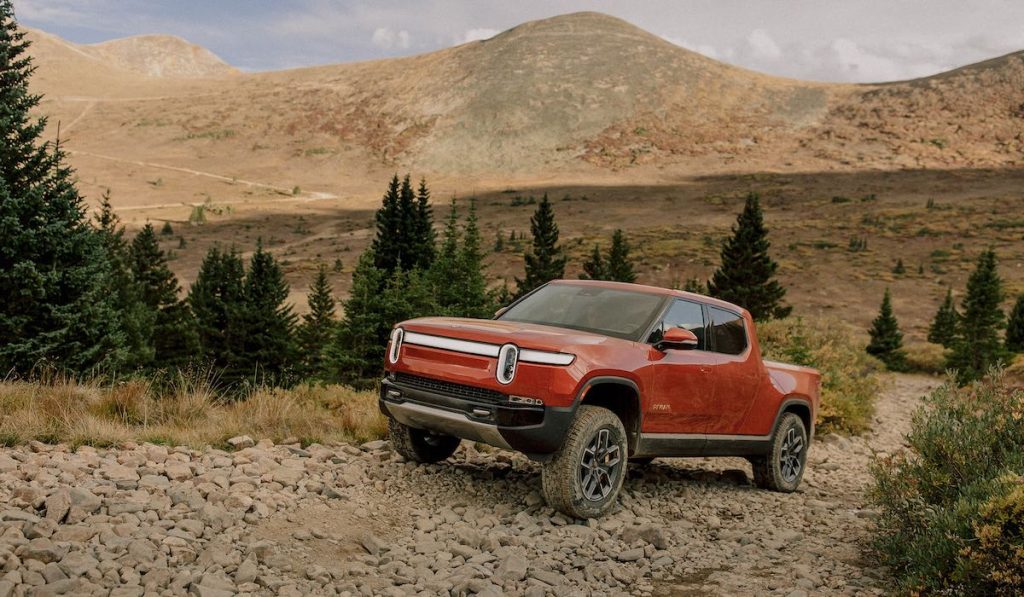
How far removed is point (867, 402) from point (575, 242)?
127ft

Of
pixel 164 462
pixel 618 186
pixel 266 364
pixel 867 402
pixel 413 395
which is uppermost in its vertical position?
pixel 618 186

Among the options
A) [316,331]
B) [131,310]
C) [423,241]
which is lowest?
[316,331]

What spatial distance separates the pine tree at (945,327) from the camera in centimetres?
3384

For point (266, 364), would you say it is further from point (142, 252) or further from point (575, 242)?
point (575, 242)

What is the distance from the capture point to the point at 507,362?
5719mm

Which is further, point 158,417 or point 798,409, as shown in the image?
point 798,409

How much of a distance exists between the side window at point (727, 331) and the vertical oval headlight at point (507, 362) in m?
2.56

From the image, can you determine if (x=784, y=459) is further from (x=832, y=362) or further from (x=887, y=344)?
(x=887, y=344)

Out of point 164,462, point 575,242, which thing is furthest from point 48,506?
point 575,242

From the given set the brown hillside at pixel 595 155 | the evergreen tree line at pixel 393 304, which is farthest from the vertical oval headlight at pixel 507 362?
the brown hillside at pixel 595 155

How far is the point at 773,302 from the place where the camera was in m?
32.0

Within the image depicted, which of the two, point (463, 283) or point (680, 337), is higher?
point (680, 337)

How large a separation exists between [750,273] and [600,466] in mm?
27397

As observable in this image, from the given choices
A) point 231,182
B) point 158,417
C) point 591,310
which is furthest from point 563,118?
point 591,310
